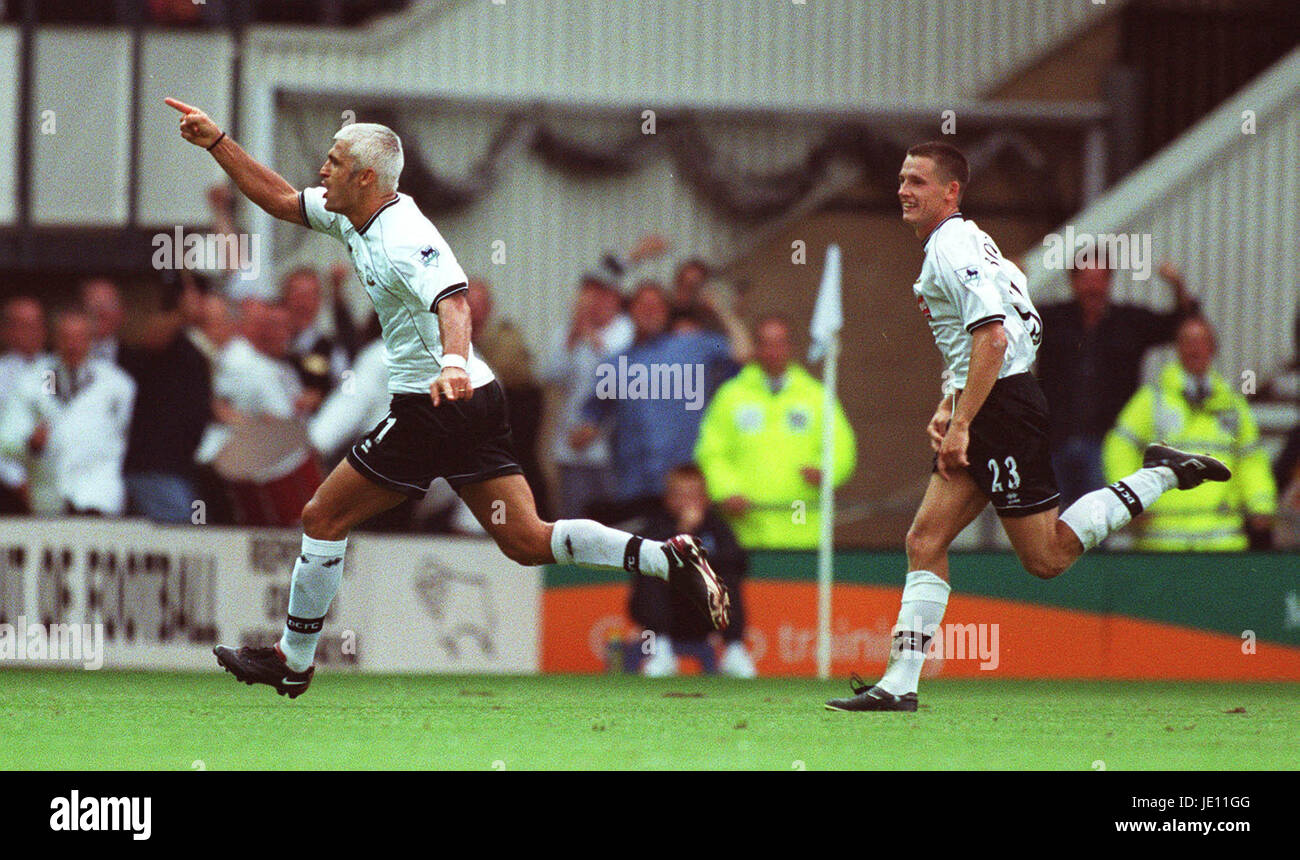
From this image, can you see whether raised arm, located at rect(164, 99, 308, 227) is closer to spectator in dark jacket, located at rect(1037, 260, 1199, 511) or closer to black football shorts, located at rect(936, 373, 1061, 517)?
black football shorts, located at rect(936, 373, 1061, 517)

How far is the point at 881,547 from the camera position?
546 inches

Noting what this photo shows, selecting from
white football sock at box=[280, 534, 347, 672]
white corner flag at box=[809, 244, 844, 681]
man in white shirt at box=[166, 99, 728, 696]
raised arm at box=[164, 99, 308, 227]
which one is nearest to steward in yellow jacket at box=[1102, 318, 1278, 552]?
white corner flag at box=[809, 244, 844, 681]

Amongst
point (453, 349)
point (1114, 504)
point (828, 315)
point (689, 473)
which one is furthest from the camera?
point (689, 473)

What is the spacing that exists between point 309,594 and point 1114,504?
11.6 ft

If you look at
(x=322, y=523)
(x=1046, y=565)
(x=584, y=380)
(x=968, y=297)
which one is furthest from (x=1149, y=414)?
(x=322, y=523)

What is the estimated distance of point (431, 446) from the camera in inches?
348

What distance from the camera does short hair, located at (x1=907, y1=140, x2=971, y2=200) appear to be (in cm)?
883

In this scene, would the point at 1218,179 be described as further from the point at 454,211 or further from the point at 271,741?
the point at 271,741

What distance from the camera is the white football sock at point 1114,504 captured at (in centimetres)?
905

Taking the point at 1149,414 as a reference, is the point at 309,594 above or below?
below

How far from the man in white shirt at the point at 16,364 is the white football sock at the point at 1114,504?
8.73 m

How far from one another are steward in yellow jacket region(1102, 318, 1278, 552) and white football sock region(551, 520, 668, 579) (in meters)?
5.30

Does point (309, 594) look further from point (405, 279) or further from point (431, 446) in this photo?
point (405, 279)
